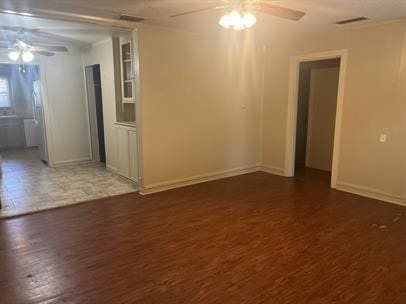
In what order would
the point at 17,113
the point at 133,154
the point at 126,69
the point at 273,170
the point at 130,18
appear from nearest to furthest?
the point at 130,18, the point at 133,154, the point at 126,69, the point at 273,170, the point at 17,113

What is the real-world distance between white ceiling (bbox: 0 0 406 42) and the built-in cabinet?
1.65 m

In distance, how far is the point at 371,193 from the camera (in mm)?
4438

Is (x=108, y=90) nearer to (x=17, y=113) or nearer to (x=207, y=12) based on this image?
(x=207, y=12)

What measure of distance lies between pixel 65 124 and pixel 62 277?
178 inches

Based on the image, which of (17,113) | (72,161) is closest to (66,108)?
(72,161)

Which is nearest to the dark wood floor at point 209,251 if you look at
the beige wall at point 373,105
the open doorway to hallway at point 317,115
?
the beige wall at point 373,105

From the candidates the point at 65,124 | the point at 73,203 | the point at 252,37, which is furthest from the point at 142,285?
the point at 65,124

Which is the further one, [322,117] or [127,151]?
[322,117]

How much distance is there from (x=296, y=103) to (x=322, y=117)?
1009 millimetres

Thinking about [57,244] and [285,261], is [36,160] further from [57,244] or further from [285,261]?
[285,261]

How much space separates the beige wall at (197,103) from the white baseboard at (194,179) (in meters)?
0.05

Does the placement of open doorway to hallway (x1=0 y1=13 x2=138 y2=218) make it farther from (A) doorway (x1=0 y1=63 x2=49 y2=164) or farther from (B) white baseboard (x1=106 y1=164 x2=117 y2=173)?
(A) doorway (x1=0 y1=63 x2=49 y2=164)

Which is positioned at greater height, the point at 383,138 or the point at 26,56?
the point at 26,56

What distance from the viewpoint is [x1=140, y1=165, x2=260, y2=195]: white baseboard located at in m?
4.68
